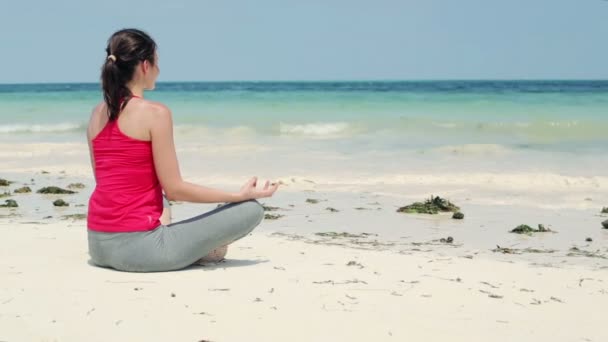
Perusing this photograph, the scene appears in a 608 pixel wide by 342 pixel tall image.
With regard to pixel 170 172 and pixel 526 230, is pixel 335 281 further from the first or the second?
pixel 526 230

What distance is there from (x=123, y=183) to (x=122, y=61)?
60 cm

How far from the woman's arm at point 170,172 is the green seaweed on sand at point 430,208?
10.1 feet

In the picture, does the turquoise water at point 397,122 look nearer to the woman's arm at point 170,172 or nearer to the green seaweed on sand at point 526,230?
the green seaweed on sand at point 526,230

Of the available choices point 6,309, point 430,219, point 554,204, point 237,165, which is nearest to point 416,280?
point 6,309

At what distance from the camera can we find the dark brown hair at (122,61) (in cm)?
393

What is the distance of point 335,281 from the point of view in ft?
13.2

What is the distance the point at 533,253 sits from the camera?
5355mm

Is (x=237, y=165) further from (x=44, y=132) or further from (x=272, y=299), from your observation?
(x=44, y=132)

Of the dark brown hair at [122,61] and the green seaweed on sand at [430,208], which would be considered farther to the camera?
the green seaweed on sand at [430,208]

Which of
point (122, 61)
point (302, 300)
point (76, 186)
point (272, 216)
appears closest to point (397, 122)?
point (76, 186)

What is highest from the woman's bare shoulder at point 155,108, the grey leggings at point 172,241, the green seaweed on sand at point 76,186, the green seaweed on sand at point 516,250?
the woman's bare shoulder at point 155,108

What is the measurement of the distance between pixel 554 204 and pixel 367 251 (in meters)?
3.43

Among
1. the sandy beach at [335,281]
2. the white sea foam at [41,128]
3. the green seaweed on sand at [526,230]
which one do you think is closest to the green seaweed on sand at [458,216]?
the sandy beach at [335,281]

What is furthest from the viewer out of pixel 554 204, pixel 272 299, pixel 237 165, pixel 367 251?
pixel 237 165
